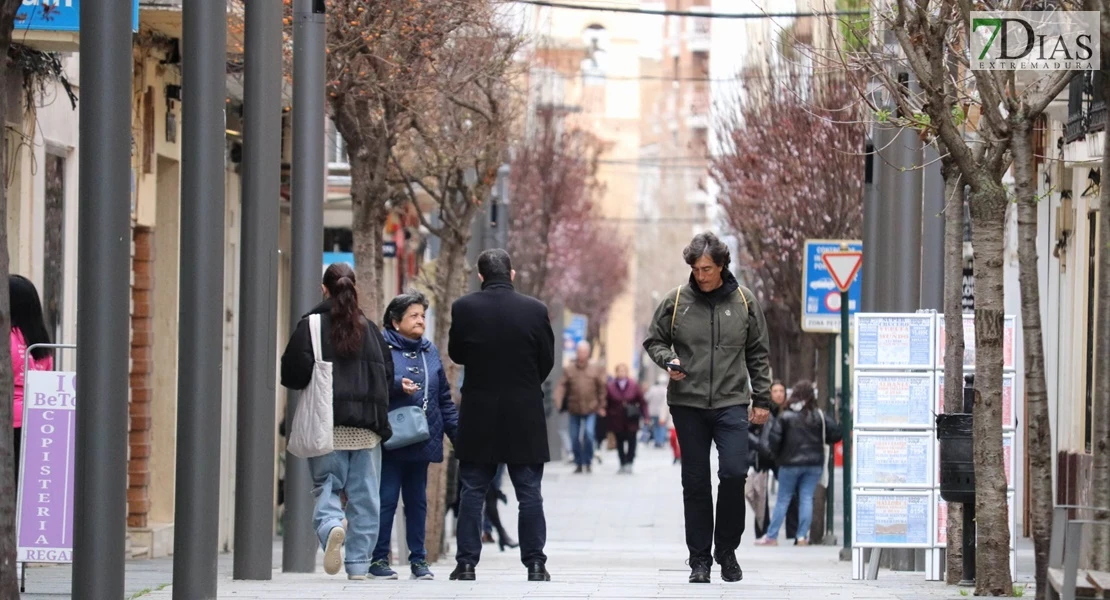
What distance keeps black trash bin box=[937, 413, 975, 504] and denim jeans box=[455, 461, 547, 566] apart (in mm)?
2203

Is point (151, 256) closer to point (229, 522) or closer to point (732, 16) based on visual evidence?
point (229, 522)

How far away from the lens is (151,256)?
19.1 m

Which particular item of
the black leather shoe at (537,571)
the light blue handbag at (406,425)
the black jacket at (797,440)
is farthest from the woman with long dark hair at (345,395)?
the black jacket at (797,440)

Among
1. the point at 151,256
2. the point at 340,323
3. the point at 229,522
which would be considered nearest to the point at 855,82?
the point at 340,323

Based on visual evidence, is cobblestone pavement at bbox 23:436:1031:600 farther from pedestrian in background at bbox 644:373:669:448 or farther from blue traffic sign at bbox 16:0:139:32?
pedestrian in background at bbox 644:373:669:448

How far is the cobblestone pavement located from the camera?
10492 millimetres

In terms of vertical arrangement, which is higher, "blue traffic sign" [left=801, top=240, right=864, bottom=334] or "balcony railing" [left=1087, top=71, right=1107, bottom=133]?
"balcony railing" [left=1087, top=71, right=1107, bottom=133]

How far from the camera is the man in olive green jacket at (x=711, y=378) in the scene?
1140cm

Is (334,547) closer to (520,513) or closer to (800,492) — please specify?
(520,513)

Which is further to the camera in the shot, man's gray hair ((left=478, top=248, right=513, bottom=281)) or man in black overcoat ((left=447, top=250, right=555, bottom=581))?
man's gray hair ((left=478, top=248, right=513, bottom=281))

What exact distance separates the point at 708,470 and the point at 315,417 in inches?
84.1

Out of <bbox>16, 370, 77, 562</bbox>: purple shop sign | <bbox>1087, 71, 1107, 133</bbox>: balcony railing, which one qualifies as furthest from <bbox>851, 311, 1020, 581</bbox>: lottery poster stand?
<bbox>1087, 71, 1107, 133</bbox>: balcony railing

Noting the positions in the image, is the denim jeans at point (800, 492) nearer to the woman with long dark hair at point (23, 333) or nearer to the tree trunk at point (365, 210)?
the tree trunk at point (365, 210)

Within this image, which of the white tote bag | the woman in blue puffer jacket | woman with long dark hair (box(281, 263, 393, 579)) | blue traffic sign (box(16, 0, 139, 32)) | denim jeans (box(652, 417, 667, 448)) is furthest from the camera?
denim jeans (box(652, 417, 667, 448))
